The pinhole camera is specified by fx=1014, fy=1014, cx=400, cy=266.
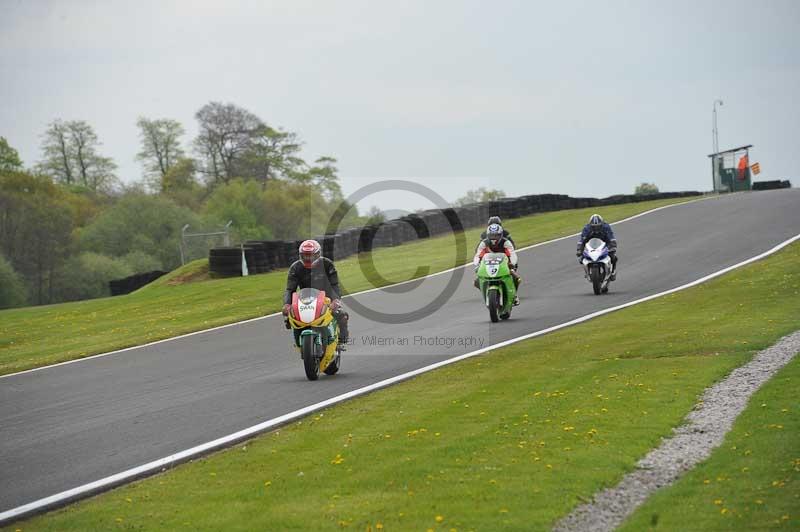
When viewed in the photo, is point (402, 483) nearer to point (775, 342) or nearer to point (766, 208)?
point (775, 342)

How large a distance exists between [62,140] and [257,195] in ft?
62.2

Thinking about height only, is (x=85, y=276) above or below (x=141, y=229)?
below

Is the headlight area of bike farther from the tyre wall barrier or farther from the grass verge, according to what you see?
the tyre wall barrier

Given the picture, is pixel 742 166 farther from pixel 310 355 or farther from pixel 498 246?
pixel 310 355

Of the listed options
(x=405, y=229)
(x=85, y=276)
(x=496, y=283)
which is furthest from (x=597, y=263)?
(x=85, y=276)

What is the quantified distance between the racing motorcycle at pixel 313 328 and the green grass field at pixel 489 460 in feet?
4.84

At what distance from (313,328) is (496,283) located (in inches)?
241

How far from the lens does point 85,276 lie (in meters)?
64.8

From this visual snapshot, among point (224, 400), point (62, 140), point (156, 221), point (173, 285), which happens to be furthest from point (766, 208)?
point (62, 140)

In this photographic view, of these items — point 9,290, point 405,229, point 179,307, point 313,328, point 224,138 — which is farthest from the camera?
point 224,138

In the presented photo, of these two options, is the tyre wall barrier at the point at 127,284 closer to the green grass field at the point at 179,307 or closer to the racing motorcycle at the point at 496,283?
the green grass field at the point at 179,307

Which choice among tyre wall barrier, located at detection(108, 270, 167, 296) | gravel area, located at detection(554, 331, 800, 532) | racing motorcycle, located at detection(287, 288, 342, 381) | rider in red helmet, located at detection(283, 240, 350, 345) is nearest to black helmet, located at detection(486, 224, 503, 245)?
rider in red helmet, located at detection(283, 240, 350, 345)

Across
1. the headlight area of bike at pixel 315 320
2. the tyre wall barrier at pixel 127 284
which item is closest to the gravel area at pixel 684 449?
the headlight area of bike at pixel 315 320

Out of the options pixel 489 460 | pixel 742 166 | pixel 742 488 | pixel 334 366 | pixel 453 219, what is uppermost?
pixel 742 166
